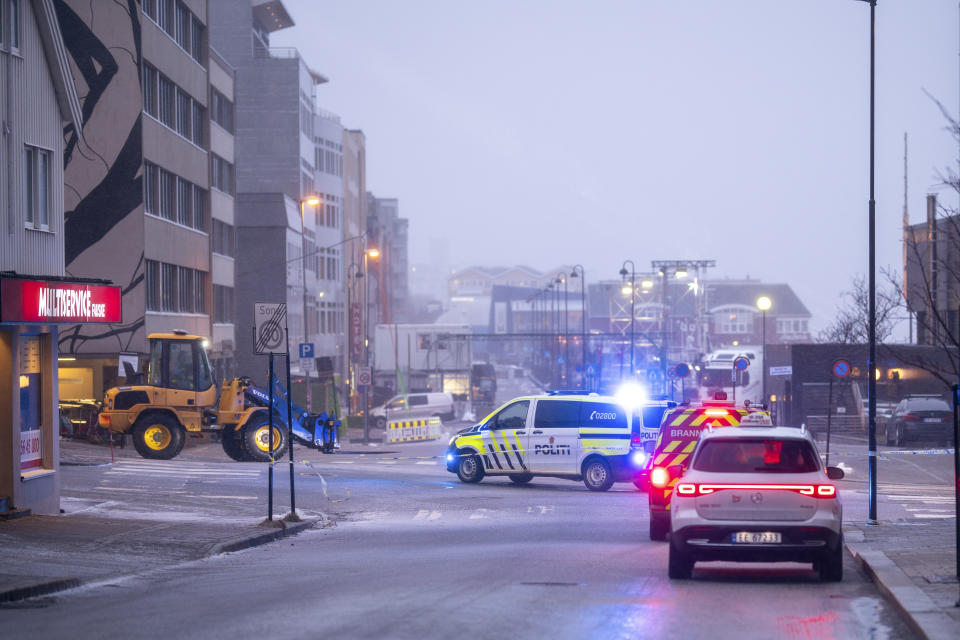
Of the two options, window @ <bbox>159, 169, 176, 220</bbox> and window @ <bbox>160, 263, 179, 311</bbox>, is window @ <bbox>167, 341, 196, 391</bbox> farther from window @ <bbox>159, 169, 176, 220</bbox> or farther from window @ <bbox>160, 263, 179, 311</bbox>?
window @ <bbox>159, 169, 176, 220</bbox>

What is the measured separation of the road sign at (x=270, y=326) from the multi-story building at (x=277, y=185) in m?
45.7

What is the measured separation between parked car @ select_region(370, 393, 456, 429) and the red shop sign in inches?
1794

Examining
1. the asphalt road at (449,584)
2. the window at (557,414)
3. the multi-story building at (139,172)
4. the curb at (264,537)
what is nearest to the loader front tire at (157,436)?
the multi-story building at (139,172)

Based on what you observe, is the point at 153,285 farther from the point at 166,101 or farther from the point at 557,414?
the point at 557,414

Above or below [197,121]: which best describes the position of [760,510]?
below

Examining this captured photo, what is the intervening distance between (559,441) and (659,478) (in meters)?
10.6

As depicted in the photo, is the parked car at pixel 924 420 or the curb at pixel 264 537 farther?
the parked car at pixel 924 420

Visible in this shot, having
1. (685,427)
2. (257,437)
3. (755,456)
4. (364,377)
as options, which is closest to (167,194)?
(364,377)

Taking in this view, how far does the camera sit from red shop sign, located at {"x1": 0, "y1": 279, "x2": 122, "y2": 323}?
16.9m

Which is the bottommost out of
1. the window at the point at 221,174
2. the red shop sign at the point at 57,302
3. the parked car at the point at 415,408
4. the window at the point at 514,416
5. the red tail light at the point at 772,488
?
the parked car at the point at 415,408

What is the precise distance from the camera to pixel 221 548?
16531mm

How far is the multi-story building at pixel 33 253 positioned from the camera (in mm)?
18297

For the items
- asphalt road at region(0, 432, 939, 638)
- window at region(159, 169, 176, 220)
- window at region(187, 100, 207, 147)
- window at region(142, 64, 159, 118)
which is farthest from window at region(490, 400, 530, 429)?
window at region(187, 100, 207, 147)

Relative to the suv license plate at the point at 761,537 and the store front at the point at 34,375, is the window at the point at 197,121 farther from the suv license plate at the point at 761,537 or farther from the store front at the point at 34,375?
the suv license plate at the point at 761,537
